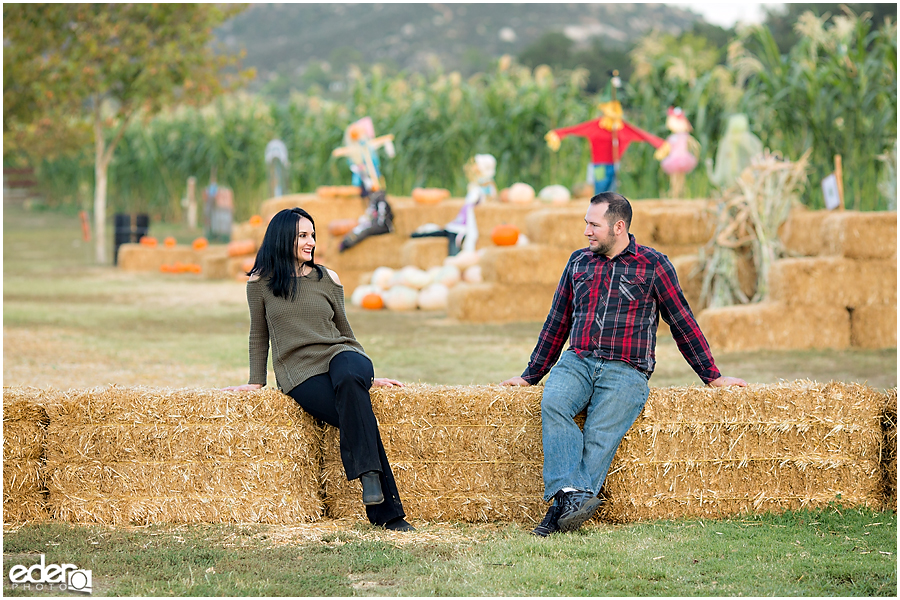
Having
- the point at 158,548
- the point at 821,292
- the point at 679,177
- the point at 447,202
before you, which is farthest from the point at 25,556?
the point at 679,177

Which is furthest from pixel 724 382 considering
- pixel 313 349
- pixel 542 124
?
pixel 542 124

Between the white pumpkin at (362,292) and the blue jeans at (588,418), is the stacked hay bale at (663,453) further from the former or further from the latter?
the white pumpkin at (362,292)

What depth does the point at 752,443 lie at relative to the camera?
389cm

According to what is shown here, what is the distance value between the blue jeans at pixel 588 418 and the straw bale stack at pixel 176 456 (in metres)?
0.99

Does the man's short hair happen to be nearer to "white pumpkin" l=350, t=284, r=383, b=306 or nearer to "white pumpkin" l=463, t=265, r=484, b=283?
"white pumpkin" l=463, t=265, r=484, b=283

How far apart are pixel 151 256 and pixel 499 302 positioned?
8.33 metres

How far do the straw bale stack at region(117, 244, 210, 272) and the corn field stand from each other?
4.07 m

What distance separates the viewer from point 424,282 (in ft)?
38.9

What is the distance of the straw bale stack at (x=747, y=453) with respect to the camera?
12.6 ft

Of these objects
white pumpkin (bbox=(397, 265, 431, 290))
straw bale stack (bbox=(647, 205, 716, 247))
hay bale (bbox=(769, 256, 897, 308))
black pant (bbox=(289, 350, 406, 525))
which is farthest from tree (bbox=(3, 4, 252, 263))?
black pant (bbox=(289, 350, 406, 525))

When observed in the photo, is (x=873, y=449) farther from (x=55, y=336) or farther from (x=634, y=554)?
(x=55, y=336)

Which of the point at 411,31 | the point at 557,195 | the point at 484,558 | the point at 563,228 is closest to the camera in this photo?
the point at 484,558

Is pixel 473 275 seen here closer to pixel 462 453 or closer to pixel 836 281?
pixel 836 281

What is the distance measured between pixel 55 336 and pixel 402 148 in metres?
10.4
